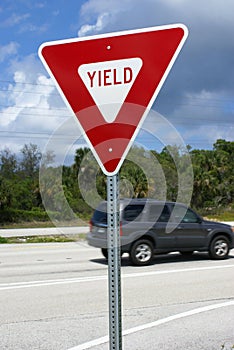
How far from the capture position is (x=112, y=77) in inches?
112

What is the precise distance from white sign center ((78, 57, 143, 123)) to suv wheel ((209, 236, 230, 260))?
41.2 ft

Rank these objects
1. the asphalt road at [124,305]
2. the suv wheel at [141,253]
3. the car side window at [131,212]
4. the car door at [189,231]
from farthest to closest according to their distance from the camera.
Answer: the car door at [189,231]
the suv wheel at [141,253]
the car side window at [131,212]
the asphalt road at [124,305]

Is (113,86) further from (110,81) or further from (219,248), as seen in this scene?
(219,248)

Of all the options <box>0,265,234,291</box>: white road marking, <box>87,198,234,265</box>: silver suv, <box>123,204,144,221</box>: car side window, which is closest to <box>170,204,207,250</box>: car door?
<box>87,198,234,265</box>: silver suv

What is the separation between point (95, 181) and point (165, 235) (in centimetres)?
1016

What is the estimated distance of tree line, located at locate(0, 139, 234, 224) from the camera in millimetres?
3676

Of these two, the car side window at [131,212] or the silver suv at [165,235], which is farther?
the silver suv at [165,235]

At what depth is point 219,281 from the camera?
11070 millimetres

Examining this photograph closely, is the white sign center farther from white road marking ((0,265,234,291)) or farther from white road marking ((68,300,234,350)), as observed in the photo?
white road marking ((0,265,234,291))

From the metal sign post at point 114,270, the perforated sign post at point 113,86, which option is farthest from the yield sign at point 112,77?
the metal sign post at point 114,270

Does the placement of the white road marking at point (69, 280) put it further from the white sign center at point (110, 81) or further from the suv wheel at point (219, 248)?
the white sign center at point (110, 81)

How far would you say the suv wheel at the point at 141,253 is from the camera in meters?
13.4

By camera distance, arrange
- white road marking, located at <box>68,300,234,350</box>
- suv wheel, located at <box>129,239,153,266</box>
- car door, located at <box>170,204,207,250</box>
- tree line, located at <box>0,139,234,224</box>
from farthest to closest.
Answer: car door, located at <box>170,204,207,250</box>
suv wheel, located at <box>129,239,153,266</box>
white road marking, located at <box>68,300,234,350</box>
tree line, located at <box>0,139,234,224</box>

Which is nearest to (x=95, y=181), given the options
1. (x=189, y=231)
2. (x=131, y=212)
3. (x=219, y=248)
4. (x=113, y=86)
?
(x=113, y=86)
